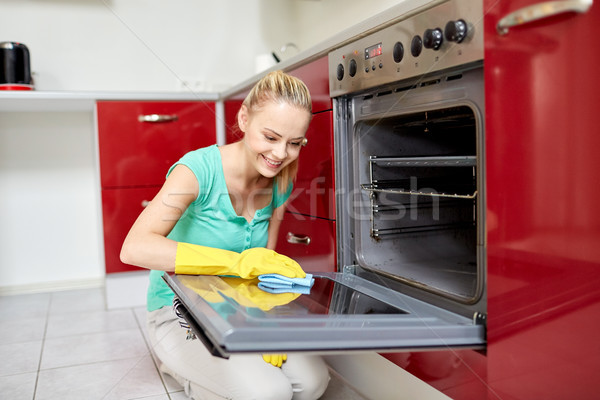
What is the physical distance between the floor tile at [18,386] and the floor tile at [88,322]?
1.39 ft

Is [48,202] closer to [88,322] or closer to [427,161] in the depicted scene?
[88,322]

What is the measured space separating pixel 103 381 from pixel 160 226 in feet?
2.22

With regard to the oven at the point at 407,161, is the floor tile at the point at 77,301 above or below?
below

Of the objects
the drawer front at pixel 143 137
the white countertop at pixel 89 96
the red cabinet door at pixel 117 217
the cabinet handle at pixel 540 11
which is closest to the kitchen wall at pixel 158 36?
the white countertop at pixel 89 96

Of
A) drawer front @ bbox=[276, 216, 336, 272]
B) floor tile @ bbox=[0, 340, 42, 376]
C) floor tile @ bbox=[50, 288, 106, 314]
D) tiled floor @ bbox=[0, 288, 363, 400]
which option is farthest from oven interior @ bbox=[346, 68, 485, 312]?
floor tile @ bbox=[50, 288, 106, 314]

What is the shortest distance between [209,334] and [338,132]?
838mm

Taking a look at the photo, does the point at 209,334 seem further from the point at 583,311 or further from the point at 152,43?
the point at 152,43

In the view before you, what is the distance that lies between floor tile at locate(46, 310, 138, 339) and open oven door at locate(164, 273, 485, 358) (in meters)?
1.24

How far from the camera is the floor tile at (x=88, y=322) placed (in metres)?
2.23

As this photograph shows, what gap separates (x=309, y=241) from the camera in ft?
5.90

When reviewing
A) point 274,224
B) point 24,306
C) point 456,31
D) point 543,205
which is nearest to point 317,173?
point 274,224

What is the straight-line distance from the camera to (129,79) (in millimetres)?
3008

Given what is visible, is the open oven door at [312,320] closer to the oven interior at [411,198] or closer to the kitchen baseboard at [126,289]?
the oven interior at [411,198]

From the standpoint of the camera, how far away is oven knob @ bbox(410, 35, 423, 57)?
1.14m
